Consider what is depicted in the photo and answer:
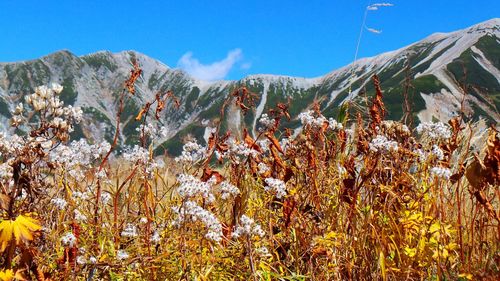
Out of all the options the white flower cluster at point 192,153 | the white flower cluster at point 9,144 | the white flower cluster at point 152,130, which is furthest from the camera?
the white flower cluster at point 192,153

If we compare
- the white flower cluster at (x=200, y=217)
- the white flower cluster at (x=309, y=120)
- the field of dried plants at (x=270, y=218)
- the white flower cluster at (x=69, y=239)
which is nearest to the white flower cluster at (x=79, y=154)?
the field of dried plants at (x=270, y=218)

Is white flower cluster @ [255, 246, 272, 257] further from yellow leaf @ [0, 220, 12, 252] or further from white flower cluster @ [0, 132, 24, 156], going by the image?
white flower cluster @ [0, 132, 24, 156]

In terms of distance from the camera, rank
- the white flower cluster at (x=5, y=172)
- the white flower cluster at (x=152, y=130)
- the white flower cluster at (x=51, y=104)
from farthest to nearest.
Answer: the white flower cluster at (x=152, y=130) < the white flower cluster at (x=51, y=104) < the white flower cluster at (x=5, y=172)

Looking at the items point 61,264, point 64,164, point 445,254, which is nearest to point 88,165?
point 64,164

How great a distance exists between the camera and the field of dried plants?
359 centimetres

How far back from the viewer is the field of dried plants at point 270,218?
3.59 meters

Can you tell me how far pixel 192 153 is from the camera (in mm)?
5996

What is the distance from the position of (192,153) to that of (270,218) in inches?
65.0

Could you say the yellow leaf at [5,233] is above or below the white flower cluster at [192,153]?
below

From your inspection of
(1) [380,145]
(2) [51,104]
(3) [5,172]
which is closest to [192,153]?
(2) [51,104]

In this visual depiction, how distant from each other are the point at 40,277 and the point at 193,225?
1.01 metres

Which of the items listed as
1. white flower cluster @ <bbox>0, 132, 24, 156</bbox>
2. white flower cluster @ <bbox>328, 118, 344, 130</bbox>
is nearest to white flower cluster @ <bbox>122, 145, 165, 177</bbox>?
white flower cluster @ <bbox>0, 132, 24, 156</bbox>

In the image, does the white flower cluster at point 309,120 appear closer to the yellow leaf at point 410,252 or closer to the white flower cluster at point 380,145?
the white flower cluster at point 380,145

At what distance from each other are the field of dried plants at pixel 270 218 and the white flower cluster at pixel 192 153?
39 mm
